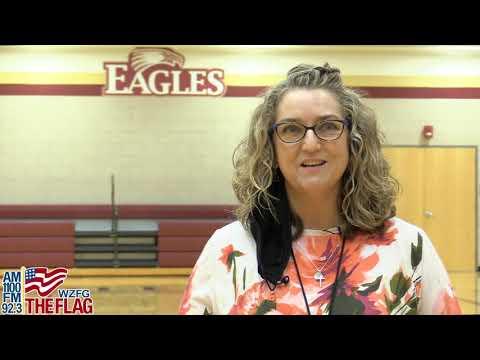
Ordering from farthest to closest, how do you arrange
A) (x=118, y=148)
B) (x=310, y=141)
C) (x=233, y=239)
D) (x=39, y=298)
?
1. (x=118, y=148)
2. (x=39, y=298)
3. (x=233, y=239)
4. (x=310, y=141)

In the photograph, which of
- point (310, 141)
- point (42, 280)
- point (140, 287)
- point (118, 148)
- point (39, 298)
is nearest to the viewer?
point (310, 141)

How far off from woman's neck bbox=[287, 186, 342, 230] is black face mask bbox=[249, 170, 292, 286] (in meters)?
0.03

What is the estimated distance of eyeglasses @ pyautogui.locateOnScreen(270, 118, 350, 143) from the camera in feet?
4.52

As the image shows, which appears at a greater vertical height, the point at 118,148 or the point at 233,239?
the point at 118,148

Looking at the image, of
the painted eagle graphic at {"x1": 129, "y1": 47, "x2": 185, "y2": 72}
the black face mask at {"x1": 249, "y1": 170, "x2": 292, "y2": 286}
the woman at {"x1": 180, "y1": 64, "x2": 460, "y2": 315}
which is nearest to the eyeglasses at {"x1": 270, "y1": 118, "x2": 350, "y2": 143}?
the woman at {"x1": 180, "y1": 64, "x2": 460, "y2": 315}

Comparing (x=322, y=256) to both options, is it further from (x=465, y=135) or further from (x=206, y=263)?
(x=465, y=135)

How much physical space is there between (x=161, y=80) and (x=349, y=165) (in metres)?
6.11

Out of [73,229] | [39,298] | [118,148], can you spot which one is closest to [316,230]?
[39,298]

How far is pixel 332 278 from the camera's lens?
4.62ft

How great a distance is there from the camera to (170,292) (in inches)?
246

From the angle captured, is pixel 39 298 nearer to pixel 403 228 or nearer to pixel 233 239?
pixel 233 239

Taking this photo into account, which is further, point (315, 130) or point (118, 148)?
point (118, 148)
